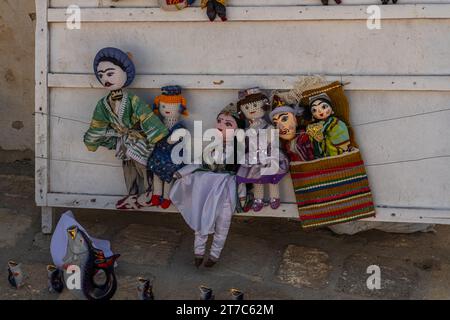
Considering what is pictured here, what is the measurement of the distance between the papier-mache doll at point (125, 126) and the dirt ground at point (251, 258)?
35 centimetres

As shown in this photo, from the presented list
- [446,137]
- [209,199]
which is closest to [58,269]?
[209,199]

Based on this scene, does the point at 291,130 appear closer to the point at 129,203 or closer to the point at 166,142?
the point at 166,142

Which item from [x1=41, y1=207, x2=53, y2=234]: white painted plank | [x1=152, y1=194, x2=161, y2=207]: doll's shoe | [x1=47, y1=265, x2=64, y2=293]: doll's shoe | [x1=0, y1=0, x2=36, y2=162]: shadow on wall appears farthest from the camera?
[x1=0, y1=0, x2=36, y2=162]: shadow on wall

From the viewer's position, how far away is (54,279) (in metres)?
3.05

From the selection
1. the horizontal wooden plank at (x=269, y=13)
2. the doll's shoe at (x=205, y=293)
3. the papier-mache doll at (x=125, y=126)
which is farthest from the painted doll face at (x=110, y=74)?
the doll's shoe at (x=205, y=293)

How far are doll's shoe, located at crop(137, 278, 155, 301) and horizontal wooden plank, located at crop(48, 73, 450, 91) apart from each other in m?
1.04

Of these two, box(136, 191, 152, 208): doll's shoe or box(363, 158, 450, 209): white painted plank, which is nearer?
box(363, 158, 450, 209): white painted plank

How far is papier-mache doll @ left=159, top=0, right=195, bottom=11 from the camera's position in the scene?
325 cm

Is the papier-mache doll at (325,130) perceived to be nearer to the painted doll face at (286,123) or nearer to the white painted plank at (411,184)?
the painted doll face at (286,123)

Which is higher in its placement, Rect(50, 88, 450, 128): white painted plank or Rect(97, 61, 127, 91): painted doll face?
Rect(97, 61, 127, 91): painted doll face

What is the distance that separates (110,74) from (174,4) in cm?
48

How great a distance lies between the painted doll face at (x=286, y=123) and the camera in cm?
319

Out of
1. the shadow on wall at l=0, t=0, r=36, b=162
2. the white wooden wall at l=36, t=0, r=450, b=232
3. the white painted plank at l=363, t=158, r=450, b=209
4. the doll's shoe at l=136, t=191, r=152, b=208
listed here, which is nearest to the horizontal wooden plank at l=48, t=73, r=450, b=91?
the white wooden wall at l=36, t=0, r=450, b=232

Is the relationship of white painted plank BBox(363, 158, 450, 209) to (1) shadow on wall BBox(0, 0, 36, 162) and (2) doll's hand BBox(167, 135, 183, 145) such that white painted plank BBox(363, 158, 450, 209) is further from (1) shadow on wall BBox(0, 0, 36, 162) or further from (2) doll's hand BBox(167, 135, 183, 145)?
(1) shadow on wall BBox(0, 0, 36, 162)
